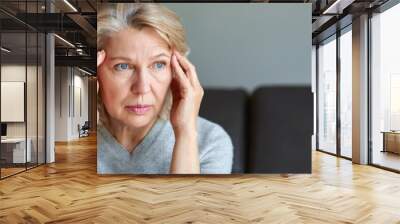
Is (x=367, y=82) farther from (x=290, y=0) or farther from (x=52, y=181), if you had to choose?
(x=52, y=181)

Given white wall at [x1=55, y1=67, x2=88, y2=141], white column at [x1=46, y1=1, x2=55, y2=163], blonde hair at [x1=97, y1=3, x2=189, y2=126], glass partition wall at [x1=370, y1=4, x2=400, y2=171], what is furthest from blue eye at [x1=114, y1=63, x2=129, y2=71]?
white wall at [x1=55, y1=67, x2=88, y2=141]

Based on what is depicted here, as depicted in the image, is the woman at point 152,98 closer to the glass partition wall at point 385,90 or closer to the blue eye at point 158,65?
the blue eye at point 158,65

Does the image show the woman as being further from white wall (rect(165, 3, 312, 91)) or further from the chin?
white wall (rect(165, 3, 312, 91))

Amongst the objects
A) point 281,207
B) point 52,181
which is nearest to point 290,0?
point 281,207

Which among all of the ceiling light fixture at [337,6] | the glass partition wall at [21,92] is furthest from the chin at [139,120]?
the ceiling light fixture at [337,6]

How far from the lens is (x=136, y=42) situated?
639 cm

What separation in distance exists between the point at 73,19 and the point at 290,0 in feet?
15.3

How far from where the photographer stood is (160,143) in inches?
256

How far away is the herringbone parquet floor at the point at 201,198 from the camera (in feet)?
13.7

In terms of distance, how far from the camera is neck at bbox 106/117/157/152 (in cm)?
652

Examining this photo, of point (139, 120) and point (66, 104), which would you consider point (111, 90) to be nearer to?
point (139, 120)

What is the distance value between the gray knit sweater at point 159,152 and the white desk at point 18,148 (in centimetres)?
173

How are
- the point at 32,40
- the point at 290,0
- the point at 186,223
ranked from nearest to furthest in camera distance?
the point at 186,223 < the point at 32,40 < the point at 290,0

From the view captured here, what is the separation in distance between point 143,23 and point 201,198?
3.02 m
